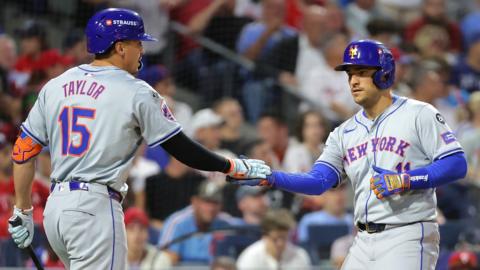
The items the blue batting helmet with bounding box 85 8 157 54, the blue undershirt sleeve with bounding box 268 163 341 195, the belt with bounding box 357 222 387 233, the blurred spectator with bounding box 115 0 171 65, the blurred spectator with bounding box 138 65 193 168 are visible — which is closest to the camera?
the blue batting helmet with bounding box 85 8 157 54

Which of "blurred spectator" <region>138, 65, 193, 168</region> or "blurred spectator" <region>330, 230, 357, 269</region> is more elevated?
"blurred spectator" <region>138, 65, 193, 168</region>

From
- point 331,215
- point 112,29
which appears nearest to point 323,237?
point 331,215

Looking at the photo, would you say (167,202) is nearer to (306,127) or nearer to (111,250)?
(306,127)

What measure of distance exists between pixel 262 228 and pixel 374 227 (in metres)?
3.14

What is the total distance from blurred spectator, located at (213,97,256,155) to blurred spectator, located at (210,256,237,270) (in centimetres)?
209

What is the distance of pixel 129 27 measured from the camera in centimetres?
498

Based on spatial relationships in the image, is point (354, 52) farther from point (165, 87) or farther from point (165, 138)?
point (165, 87)

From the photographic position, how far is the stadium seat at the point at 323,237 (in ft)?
27.2

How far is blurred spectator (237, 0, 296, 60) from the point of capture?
1095 centimetres

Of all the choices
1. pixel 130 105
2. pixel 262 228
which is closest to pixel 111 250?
pixel 130 105

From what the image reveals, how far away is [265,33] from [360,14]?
177cm

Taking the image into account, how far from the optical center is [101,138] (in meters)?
4.86

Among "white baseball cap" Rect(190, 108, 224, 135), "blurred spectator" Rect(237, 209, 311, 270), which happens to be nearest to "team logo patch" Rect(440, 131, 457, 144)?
"blurred spectator" Rect(237, 209, 311, 270)

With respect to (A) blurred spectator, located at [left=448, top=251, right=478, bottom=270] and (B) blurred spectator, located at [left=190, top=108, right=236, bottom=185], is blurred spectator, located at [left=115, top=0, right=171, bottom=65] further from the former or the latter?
(A) blurred spectator, located at [left=448, top=251, right=478, bottom=270]
